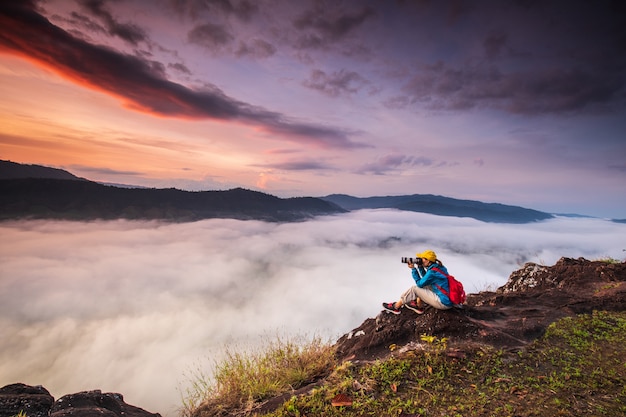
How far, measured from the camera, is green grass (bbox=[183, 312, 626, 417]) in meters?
4.36

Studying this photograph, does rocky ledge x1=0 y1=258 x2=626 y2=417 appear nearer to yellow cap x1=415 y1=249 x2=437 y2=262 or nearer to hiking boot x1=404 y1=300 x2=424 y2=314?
hiking boot x1=404 y1=300 x2=424 y2=314

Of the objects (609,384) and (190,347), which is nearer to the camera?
(609,384)

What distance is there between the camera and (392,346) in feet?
22.0

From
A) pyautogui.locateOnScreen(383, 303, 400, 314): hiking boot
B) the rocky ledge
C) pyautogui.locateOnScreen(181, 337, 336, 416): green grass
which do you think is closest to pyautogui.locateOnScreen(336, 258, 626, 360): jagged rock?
the rocky ledge

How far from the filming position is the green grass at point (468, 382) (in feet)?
14.3

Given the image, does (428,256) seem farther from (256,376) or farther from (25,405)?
(25,405)

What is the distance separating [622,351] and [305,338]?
22.7 ft

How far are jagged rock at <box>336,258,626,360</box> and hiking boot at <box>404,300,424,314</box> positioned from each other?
0.46ft

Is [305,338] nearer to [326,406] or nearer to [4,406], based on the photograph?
[326,406]

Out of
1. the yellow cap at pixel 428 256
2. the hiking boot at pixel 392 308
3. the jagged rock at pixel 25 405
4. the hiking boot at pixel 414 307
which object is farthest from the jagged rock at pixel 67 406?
the yellow cap at pixel 428 256

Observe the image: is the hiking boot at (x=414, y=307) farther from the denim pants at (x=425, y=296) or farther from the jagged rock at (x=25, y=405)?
the jagged rock at (x=25, y=405)

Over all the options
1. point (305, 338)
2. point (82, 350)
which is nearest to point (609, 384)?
point (305, 338)

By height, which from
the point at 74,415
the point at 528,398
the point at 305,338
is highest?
the point at 528,398

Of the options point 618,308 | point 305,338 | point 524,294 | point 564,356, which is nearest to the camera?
point 564,356
